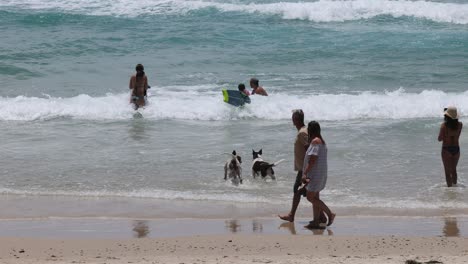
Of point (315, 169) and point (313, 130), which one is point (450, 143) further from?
point (313, 130)

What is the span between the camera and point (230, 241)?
9.38 metres

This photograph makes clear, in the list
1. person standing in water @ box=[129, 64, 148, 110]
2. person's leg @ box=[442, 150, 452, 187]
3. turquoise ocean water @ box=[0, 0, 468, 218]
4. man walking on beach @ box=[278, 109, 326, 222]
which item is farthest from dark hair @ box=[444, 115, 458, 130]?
person standing in water @ box=[129, 64, 148, 110]

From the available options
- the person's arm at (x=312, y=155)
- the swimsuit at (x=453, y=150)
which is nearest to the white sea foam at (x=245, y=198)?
the swimsuit at (x=453, y=150)

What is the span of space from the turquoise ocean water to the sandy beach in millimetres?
601

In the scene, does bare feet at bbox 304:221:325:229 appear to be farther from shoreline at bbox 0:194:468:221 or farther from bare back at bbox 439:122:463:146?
bare back at bbox 439:122:463:146

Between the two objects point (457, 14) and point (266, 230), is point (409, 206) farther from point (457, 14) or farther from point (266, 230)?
point (457, 14)

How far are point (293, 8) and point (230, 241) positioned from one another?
2621cm

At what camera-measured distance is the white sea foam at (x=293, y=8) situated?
34.0 m

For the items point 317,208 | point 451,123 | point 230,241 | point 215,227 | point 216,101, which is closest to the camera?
point 230,241

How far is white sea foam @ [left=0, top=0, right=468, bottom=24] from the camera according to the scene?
34.0 metres

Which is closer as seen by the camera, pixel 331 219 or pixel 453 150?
pixel 331 219

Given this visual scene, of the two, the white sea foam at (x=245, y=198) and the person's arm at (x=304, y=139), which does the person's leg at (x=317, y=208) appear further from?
the white sea foam at (x=245, y=198)

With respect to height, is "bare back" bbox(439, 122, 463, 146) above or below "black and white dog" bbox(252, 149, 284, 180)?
above

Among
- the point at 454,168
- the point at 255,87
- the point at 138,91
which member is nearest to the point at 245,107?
the point at 255,87
